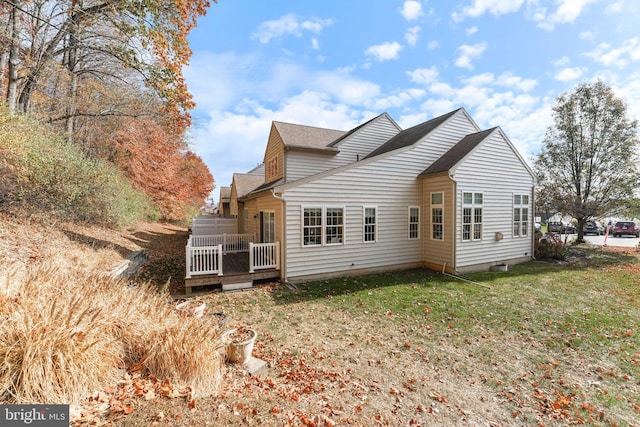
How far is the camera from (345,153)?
13812 mm

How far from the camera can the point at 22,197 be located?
9.04 metres

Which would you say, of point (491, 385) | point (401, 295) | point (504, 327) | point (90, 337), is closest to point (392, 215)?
point (401, 295)

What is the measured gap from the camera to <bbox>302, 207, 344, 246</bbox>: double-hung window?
938 cm

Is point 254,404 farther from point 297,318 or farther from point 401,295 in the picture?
point 401,295

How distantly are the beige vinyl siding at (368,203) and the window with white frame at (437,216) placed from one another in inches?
20.8

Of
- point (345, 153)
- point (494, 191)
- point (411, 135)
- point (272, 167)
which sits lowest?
point (494, 191)

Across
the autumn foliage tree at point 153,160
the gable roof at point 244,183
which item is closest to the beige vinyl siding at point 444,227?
the gable roof at point 244,183

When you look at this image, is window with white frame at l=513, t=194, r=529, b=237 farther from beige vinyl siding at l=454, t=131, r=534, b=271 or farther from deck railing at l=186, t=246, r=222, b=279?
deck railing at l=186, t=246, r=222, b=279

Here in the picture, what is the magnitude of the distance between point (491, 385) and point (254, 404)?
380 centimetres

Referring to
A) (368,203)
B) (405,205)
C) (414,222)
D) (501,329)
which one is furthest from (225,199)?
(501,329)

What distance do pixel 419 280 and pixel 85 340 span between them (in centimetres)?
954

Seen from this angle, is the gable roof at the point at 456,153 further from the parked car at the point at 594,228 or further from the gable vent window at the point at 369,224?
the parked car at the point at 594,228

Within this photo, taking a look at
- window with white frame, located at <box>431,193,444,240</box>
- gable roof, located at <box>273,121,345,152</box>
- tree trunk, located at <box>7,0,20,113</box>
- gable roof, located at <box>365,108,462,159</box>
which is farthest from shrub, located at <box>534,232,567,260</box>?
→ tree trunk, located at <box>7,0,20,113</box>

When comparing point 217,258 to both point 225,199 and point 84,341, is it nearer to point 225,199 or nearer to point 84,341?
point 84,341
